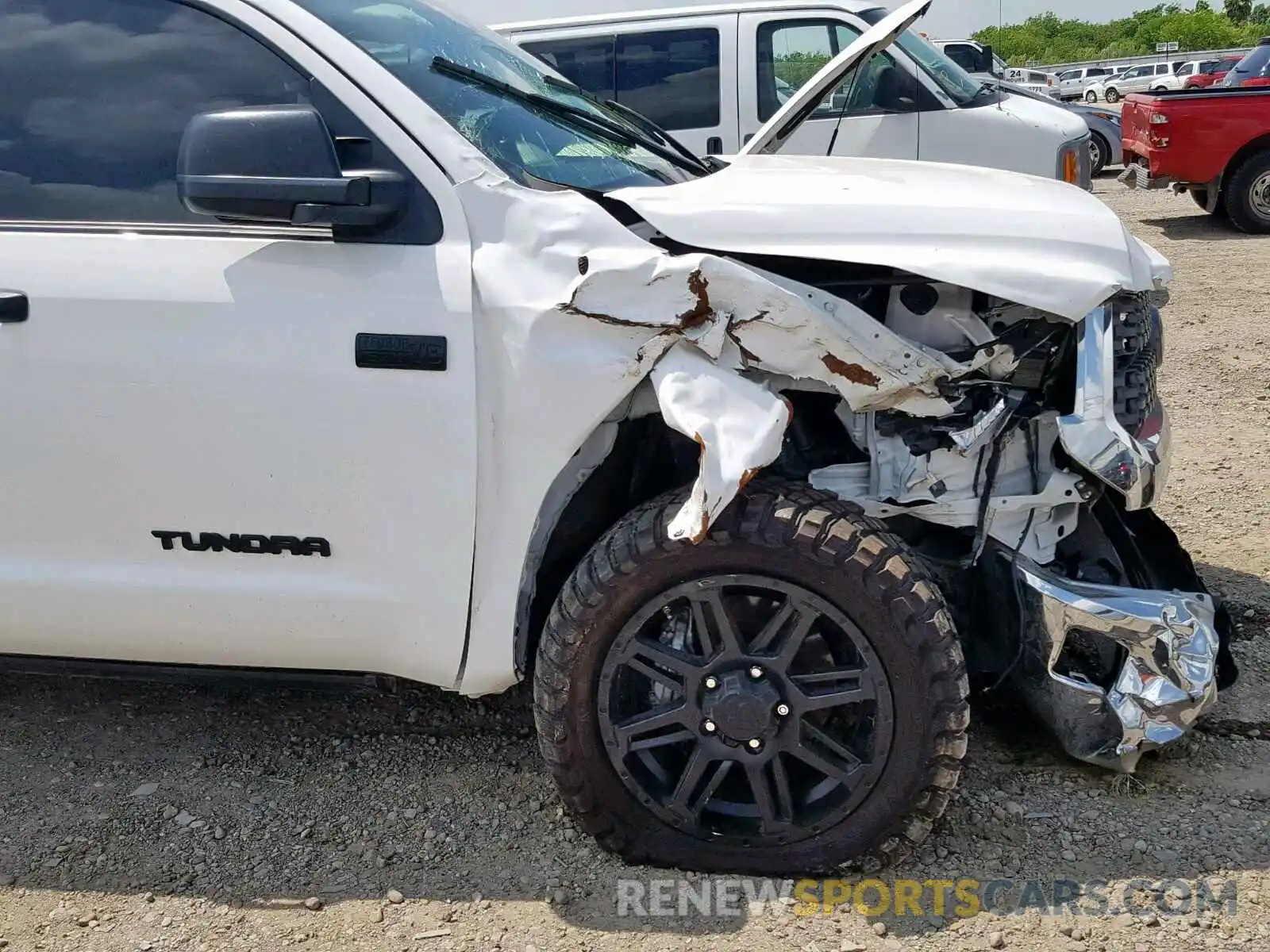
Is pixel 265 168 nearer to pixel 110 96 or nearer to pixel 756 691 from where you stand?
pixel 110 96

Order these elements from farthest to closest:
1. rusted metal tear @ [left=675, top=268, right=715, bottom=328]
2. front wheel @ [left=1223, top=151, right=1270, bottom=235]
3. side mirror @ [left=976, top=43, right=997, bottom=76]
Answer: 1. front wheel @ [left=1223, top=151, right=1270, bottom=235]
2. side mirror @ [left=976, top=43, right=997, bottom=76]
3. rusted metal tear @ [left=675, top=268, right=715, bottom=328]

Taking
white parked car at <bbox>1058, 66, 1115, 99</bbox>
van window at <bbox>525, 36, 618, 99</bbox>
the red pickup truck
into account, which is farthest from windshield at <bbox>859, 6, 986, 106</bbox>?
white parked car at <bbox>1058, 66, 1115, 99</bbox>

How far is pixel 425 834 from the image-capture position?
286cm

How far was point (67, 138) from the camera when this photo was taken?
2.65 m

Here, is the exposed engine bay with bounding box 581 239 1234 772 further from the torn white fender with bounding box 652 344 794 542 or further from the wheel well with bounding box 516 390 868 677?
the torn white fender with bounding box 652 344 794 542

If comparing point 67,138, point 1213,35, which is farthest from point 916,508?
point 1213,35

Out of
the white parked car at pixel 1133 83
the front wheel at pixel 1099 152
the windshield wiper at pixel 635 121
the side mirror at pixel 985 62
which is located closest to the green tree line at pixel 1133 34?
the white parked car at pixel 1133 83

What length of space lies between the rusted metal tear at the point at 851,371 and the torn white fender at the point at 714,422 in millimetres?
149

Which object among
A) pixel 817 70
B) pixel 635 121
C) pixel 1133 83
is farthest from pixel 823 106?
pixel 1133 83

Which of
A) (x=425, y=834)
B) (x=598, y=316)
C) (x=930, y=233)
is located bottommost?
(x=425, y=834)

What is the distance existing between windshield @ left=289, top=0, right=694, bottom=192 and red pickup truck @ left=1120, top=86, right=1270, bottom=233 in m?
8.72

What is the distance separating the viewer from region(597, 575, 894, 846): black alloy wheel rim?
250cm

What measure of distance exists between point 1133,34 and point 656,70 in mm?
87888

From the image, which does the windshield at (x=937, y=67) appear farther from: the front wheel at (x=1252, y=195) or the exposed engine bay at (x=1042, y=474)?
the exposed engine bay at (x=1042, y=474)
